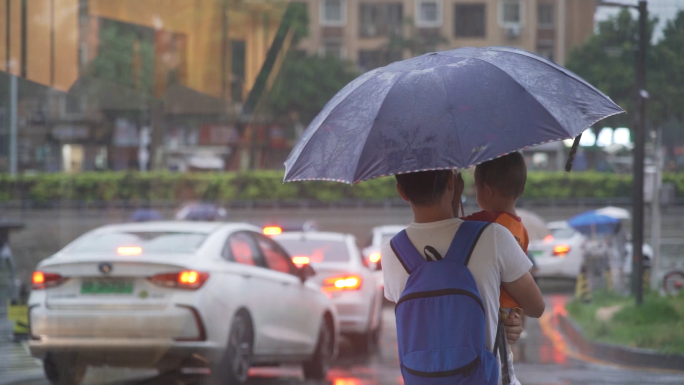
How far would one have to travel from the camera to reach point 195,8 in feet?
34.8

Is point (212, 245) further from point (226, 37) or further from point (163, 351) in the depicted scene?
point (226, 37)

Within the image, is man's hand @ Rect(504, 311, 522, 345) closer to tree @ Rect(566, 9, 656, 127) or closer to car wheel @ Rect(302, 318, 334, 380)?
car wheel @ Rect(302, 318, 334, 380)

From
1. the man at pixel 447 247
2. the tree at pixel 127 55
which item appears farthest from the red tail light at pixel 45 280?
the tree at pixel 127 55

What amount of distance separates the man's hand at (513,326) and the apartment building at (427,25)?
113 ft

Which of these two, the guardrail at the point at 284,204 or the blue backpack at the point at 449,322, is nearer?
the blue backpack at the point at 449,322

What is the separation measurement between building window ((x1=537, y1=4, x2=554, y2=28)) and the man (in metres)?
37.6

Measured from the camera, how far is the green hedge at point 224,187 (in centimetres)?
4116

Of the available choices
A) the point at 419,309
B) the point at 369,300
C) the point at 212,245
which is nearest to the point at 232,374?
the point at 212,245

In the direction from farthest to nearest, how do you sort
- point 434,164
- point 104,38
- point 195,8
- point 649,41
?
point 649,41
point 104,38
point 195,8
point 434,164

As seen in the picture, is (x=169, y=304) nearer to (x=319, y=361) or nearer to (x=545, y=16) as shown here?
(x=319, y=361)

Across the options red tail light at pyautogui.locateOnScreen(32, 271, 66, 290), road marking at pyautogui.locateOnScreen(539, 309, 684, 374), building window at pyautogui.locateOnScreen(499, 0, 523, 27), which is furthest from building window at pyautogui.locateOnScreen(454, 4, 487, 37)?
red tail light at pyautogui.locateOnScreen(32, 271, 66, 290)

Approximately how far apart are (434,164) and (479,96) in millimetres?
315

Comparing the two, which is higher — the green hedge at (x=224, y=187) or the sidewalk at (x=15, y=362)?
the green hedge at (x=224, y=187)

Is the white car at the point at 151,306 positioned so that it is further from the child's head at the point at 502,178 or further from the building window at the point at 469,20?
the building window at the point at 469,20
